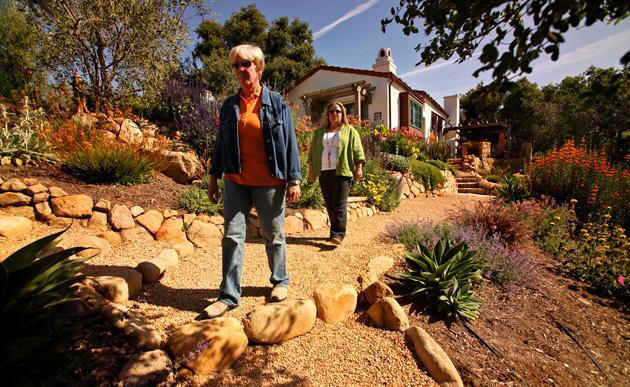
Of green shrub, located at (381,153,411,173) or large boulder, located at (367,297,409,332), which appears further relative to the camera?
green shrub, located at (381,153,411,173)

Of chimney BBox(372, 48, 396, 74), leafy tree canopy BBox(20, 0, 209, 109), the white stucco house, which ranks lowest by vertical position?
leafy tree canopy BBox(20, 0, 209, 109)

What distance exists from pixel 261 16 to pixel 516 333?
810 inches

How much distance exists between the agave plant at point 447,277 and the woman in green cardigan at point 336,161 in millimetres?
1110

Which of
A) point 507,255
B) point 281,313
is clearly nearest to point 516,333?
point 507,255

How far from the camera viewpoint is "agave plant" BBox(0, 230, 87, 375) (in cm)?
112

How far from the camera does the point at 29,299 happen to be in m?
1.35

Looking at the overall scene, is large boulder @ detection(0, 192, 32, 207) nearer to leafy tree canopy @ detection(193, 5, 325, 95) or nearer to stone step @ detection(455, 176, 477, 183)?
stone step @ detection(455, 176, 477, 183)

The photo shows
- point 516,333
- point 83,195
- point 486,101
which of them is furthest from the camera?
point 83,195

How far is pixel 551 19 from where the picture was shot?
0.72 meters

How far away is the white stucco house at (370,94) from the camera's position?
12.7 metres

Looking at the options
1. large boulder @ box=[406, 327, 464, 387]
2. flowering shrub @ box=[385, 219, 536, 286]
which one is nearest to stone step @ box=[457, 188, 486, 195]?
flowering shrub @ box=[385, 219, 536, 286]

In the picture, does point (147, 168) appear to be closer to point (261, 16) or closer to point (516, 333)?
point (516, 333)

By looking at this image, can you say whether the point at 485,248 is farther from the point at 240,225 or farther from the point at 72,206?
the point at 72,206

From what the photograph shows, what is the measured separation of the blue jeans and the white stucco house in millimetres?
10360
